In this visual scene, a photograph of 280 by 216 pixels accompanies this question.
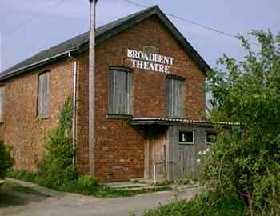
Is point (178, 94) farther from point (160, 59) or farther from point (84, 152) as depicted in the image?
point (84, 152)

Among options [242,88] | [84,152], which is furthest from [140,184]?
[242,88]

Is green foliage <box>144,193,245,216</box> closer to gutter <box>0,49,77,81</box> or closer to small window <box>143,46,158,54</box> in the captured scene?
gutter <box>0,49,77,81</box>

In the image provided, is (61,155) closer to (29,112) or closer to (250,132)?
(29,112)

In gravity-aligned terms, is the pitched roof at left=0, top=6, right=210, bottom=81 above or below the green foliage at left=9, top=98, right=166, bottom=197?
above

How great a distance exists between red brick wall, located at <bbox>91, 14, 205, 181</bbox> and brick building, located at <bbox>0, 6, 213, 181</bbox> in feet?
0.14

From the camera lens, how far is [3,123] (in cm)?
3025

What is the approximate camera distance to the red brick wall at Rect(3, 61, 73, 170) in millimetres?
24328

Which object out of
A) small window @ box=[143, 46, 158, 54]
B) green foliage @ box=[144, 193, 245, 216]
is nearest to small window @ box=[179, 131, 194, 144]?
small window @ box=[143, 46, 158, 54]

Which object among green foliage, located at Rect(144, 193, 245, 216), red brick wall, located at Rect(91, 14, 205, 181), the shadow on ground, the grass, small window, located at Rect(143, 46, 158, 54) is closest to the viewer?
green foliage, located at Rect(144, 193, 245, 216)

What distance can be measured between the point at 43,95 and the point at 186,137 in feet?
23.2

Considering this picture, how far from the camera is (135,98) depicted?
25172mm

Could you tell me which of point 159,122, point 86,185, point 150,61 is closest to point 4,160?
point 86,185

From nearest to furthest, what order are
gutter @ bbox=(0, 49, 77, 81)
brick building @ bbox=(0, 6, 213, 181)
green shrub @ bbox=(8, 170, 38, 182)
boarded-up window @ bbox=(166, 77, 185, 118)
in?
1. brick building @ bbox=(0, 6, 213, 181)
2. gutter @ bbox=(0, 49, 77, 81)
3. green shrub @ bbox=(8, 170, 38, 182)
4. boarded-up window @ bbox=(166, 77, 185, 118)

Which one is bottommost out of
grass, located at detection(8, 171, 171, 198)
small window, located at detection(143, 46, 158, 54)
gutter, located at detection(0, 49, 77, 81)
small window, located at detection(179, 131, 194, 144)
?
grass, located at detection(8, 171, 171, 198)
